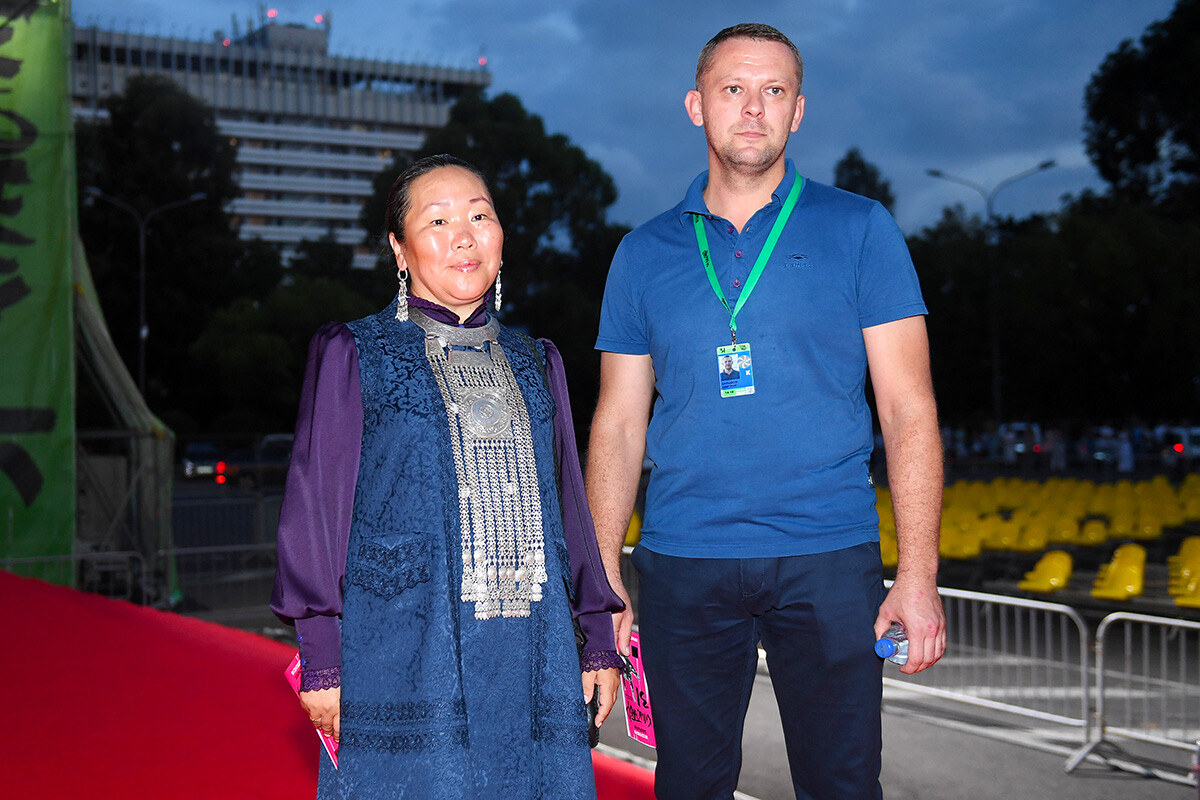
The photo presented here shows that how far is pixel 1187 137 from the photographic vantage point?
1590 inches

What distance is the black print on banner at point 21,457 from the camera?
9625mm

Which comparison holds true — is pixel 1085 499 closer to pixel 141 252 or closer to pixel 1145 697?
pixel 1145 697

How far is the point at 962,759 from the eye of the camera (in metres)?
5.88

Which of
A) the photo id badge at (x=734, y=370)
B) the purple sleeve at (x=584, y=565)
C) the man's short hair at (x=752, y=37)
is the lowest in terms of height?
the purple sleeve at (x=584, y=565)

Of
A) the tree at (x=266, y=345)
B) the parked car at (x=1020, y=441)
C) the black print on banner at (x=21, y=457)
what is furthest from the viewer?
the tree at (x=266, y=345)

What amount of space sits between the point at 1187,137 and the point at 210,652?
42737mm

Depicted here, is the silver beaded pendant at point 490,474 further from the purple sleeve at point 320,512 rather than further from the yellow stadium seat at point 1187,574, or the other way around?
the yellow stadium seat at point 1187,574

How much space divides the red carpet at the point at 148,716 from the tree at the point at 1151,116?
134 ft

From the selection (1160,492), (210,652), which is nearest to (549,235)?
(1160,492)

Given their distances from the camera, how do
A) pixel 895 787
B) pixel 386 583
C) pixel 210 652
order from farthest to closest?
1. pixel 210 652
2. pixel 895 787
3. pixel 386 583

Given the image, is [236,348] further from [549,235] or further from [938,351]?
[938,351]

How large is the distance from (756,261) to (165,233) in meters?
40.0

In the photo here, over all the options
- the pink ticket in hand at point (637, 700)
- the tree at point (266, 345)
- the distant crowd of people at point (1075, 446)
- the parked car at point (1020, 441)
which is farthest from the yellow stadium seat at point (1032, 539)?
the tree at point (266, 345)

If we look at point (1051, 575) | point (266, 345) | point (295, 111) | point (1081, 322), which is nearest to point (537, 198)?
point (266, 345)
